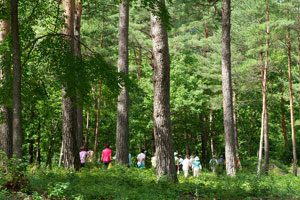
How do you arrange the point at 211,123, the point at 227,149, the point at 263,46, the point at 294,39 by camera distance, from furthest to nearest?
the point at 211,123 < the point at 294,39 < the point at 263,46 < the point at 227,149

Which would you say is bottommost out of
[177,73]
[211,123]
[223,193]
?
[223,193]

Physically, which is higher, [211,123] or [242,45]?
[242,45]

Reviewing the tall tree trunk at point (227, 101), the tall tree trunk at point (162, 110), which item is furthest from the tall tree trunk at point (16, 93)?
the tall tree trunk at point (227, 101)

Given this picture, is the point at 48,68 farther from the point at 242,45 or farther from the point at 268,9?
the point at 242,45

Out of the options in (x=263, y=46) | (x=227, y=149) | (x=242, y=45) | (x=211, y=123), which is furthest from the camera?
(x=211, y=123)

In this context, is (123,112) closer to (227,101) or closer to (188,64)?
(227,101)

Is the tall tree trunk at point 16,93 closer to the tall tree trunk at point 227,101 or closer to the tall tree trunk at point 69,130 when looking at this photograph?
the tall tree trunk at point 69,130

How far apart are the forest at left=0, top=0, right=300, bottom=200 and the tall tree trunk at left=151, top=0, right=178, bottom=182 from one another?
1.1 inches

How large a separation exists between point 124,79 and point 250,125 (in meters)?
35.9

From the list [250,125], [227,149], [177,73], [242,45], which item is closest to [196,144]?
[250,125]

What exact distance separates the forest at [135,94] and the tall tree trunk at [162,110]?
0.03 meters

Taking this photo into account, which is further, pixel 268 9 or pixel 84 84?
pixel 268 9

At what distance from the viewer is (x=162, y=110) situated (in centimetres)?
1032

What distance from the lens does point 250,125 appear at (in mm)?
43594
